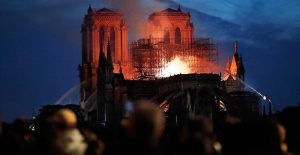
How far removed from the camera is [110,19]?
484 ft

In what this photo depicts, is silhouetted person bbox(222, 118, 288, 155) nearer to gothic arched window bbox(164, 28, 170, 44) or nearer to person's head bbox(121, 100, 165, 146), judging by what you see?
person's head bbox(121, 100, 165, 146)

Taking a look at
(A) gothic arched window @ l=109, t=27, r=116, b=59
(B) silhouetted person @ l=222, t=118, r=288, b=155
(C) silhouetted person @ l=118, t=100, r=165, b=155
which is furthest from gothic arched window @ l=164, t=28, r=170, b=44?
(C) silhouetted person @ l=118, t=100, r=165, b=155

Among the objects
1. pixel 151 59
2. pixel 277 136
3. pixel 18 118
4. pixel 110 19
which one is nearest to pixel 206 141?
pixel 277 136

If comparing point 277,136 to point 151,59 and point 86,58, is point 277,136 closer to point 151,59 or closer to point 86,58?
point 151,59

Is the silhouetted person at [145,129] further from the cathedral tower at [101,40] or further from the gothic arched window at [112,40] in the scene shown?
the gothic arched window at [112,40]

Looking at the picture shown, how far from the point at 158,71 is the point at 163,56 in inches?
103

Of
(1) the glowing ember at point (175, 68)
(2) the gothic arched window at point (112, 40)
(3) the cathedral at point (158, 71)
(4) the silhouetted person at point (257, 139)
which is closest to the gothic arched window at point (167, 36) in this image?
(3) the cathedral at point (158, 71)

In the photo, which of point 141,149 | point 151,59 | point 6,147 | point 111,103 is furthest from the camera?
point 151,59

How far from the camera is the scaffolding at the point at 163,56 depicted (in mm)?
139750

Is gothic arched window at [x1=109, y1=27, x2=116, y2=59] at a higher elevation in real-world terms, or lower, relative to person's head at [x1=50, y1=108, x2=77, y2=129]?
higher

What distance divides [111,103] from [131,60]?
20.7 meters

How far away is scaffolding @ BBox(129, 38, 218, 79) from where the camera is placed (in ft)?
458

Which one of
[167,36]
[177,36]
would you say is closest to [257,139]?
[167,36]

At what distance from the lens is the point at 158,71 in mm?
140250
